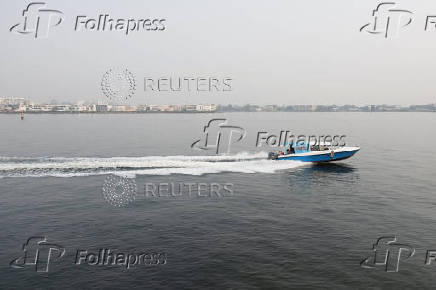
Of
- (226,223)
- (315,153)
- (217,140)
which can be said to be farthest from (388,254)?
(217,140)

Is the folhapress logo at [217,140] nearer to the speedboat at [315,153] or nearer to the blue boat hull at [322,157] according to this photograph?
the speedboat at [315,153]

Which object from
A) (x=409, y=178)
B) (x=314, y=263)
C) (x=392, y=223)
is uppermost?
(x=409, y=178)

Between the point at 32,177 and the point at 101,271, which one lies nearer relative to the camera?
the point at 101,271

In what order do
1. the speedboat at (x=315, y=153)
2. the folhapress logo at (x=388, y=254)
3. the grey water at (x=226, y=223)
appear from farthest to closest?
1. the speedboat at (x=315, y=153)
2. the folhapress logo at (x=388, y=254)
3. the grey water at (x=226, y=223)

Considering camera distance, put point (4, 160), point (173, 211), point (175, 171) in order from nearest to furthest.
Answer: point (173, 211) → point (175, 171) → point (4, 160)

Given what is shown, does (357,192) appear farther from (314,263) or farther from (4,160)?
(4,160)

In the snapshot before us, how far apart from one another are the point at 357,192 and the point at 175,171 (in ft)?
83.0

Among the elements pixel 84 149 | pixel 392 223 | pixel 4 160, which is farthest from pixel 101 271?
pixel 84 149

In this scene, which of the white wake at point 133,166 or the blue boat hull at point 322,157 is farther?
the blue boat hull at point 322,157

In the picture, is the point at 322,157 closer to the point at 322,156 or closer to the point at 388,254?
the point at 322,156

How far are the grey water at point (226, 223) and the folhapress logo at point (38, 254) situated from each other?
41 centimetres

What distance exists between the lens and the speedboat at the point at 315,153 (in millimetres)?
56844

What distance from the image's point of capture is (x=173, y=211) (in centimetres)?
3356

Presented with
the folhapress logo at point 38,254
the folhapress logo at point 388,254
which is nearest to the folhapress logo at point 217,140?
the folhapress logo at point 38,254
